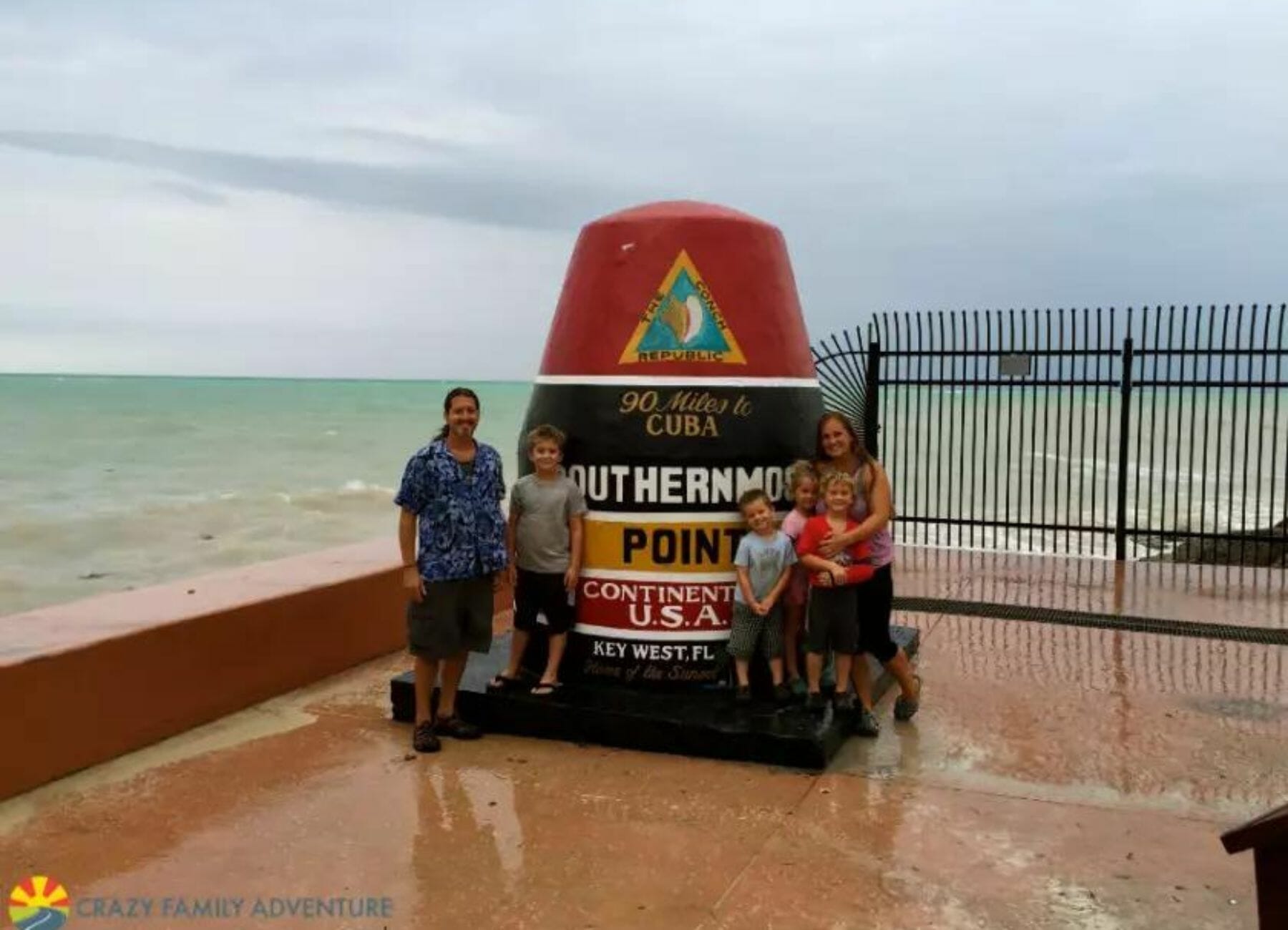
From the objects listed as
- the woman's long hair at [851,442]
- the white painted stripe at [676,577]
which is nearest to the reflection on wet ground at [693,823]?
the white painted stripe at [676,577]

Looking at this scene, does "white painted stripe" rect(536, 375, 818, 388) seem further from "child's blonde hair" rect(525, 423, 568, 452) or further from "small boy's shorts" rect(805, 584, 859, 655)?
"small boy's shorts" rect(805, 584, 859, 655)

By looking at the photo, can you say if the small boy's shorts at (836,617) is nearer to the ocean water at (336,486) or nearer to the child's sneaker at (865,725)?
the child's sneaker at (865,725)

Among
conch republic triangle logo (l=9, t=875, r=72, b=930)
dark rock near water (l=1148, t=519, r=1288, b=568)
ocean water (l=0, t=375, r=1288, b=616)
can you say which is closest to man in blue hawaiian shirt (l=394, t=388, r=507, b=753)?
conch republic triangle logo (l=9, t=875, r=72, b=930)

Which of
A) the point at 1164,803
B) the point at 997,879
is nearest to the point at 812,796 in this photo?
the point at 997,879

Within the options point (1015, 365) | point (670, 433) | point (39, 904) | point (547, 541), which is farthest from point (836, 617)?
point (1015, 365)

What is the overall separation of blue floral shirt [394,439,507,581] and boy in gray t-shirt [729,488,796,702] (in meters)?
1.21

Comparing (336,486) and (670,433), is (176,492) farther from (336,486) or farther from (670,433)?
(670,433)

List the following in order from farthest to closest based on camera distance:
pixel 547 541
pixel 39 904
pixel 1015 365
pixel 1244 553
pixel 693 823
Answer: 1. pixel 1244 553
2. pixel 1015 365
3. pixel 547 541
4. pixel 693 823
5. pixel 39 904

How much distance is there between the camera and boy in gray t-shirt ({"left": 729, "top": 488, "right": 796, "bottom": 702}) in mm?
5129

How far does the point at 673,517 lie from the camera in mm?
5309

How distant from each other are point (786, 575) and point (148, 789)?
297 cm

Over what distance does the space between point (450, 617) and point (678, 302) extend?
6.24 ft

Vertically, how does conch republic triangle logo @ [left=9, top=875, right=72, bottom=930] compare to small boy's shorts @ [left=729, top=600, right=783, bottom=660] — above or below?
below

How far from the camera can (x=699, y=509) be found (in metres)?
5.32
